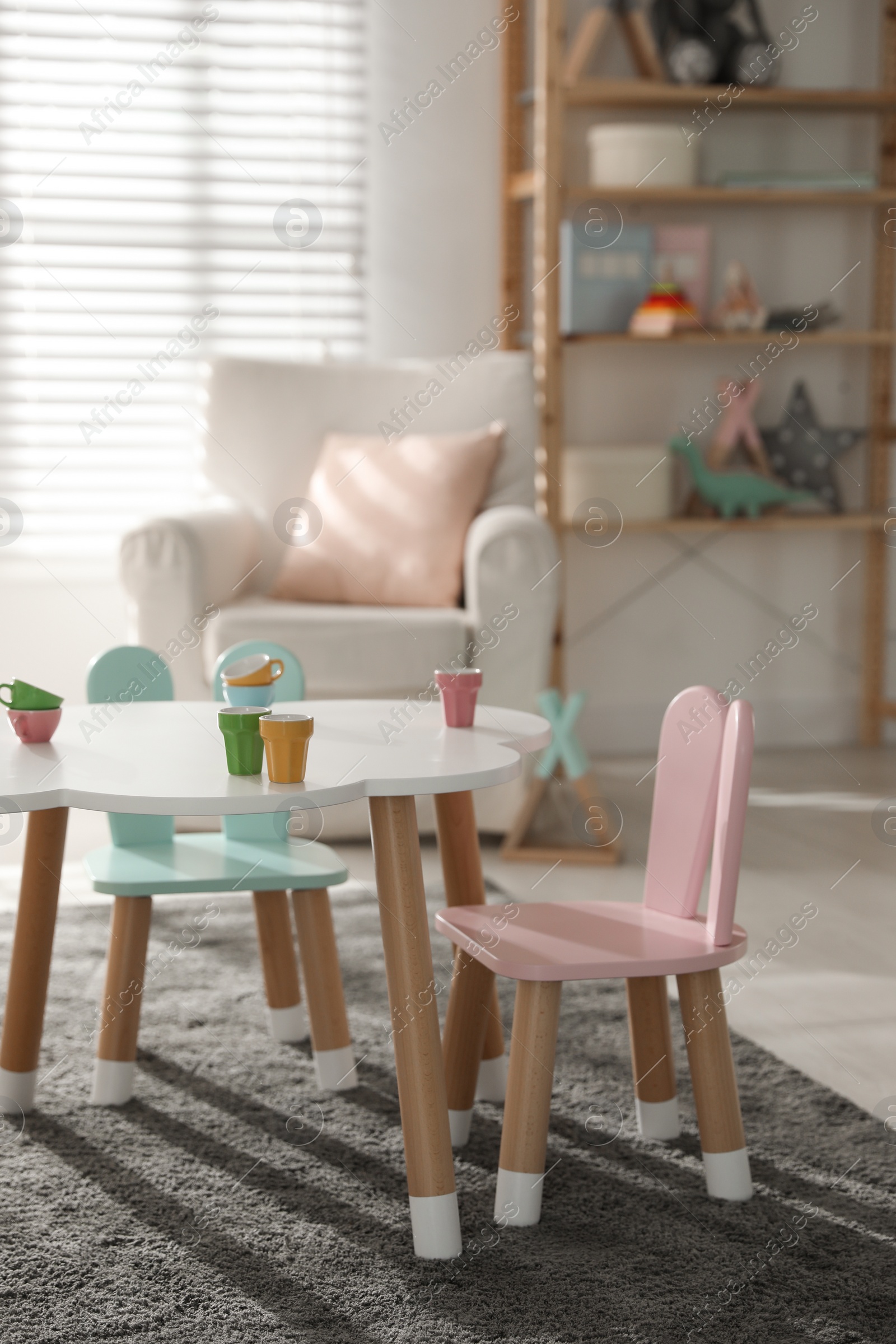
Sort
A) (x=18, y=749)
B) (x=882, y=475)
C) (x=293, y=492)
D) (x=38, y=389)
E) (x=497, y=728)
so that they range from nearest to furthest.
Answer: (x=18, y=749) → (x=497, y=728) → (x=293, y=492) → (x=38, y=389) → (x=882, y=475)

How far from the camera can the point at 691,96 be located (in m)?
3.24

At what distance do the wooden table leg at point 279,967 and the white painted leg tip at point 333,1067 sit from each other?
5.6 inches

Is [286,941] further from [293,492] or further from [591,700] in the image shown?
[591,700]

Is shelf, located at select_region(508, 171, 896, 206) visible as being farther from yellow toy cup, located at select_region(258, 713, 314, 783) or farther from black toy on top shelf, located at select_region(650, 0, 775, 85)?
yellow toy cup, located at select_region(258, 713, 314, 783)

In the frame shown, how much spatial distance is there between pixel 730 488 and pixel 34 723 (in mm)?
2337

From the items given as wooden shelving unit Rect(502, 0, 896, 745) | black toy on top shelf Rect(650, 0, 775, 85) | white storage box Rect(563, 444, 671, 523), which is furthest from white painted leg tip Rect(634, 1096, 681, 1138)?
black toy on top shelf Rect(650, 0, 775, 85)

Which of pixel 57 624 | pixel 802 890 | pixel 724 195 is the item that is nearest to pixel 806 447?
pixel 724 195

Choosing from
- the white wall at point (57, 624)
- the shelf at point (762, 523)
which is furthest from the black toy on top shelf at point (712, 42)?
the white wall at point (57, 624)

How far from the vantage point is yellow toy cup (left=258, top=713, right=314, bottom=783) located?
47.0 inches

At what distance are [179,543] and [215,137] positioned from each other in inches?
55.1

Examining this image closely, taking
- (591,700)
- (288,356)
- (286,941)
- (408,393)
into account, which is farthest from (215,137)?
(286,941)

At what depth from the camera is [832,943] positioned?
2.16m

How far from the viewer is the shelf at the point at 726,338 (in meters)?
3.24

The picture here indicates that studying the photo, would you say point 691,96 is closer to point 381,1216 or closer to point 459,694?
point 459,694
